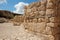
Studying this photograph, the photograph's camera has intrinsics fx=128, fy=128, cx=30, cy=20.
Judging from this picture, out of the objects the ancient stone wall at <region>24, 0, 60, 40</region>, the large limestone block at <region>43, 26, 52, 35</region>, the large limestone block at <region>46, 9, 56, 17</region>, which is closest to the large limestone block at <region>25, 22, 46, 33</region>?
the ancient stone wall at <region>24, 0, 60, 40</region>

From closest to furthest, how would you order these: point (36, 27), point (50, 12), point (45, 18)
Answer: point (50, 12)
point (45, 18)
point (36, 27)

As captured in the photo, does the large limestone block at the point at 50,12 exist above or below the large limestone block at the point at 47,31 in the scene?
above

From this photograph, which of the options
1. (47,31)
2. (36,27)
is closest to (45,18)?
(47,31)

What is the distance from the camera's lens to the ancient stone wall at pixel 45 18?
4.12 m

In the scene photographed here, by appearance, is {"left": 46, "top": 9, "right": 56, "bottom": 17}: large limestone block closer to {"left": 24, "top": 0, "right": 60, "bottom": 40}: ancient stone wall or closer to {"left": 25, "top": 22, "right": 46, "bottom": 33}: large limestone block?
{"left": 24, "top": 0, "right": 60, "bottom": 40}: ancient stone wall

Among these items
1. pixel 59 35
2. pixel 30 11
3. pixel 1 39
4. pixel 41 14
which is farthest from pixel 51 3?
pixel 1 39

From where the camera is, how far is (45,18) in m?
4.48

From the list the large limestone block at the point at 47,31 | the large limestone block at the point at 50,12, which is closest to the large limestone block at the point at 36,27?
the large limestone block at the point at 47,31

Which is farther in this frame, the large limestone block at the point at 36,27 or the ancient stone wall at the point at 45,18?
the large limestone block at the point at 36,27

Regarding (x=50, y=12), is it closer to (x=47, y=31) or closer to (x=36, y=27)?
(x=47, y=31)

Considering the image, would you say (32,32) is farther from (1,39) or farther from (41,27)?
(1,39)

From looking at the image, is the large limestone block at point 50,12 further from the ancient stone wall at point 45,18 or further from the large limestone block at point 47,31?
the large limestone block at point 47,31

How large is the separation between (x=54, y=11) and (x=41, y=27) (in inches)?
32.9

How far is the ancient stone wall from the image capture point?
13.5 feet
